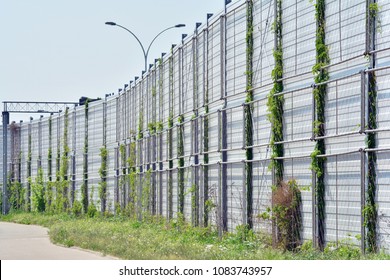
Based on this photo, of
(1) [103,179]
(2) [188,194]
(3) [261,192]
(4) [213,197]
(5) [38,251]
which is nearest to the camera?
(3) [261,192]

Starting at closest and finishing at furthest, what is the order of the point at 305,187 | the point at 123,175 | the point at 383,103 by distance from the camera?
the point at 383,103 → the point at 305,187 → the point at 123,175

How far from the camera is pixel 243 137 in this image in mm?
22219

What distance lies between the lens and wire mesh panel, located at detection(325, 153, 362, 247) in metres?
16.6

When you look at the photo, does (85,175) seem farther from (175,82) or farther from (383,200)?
(383,200)

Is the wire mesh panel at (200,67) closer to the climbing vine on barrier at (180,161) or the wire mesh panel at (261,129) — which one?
the climbing vine on barrier at (180,161)

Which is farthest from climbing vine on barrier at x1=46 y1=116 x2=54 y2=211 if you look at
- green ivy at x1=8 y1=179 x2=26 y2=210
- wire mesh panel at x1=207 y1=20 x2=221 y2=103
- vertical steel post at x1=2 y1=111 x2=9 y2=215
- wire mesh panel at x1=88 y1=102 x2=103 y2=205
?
wire mesh panel at x1=207 y1=20 x2=221 y2=103

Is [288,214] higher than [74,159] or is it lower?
lower

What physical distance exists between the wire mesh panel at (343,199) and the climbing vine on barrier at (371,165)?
42 cm

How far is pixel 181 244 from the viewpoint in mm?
21344

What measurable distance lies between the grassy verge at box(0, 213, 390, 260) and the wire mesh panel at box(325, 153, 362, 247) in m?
0.32

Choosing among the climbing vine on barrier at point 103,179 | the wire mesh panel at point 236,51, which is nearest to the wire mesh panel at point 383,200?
the wire mesh panel at point 236,51

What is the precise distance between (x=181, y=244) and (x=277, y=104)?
402cm

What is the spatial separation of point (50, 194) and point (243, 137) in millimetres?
32481

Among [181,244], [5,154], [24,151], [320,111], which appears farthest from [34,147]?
[320,111]
